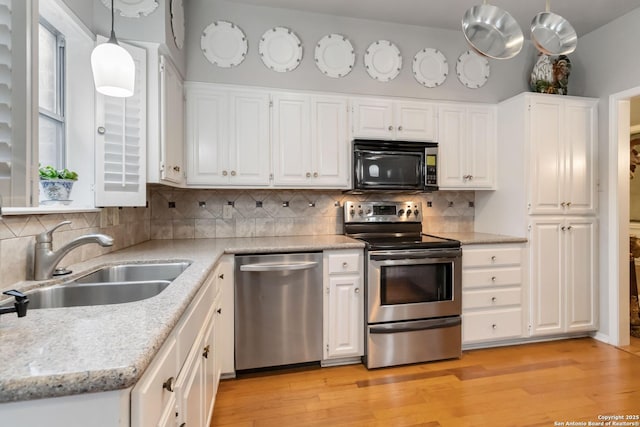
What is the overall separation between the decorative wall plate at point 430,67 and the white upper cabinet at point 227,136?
1.44 m

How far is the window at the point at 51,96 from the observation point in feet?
5.43

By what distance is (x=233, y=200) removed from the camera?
2.81 metres

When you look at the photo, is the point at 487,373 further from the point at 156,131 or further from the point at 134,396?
the point at 156,131

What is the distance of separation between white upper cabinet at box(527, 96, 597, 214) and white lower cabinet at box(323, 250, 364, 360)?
1601 millimetres

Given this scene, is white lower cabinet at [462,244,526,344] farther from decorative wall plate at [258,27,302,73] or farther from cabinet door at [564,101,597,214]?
decorative wall plate at [258,27,302,73]

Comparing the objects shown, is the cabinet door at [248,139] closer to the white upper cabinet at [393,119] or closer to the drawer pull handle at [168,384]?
the white upper cabinet at [393,119]

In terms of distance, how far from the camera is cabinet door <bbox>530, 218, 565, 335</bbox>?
107 inches

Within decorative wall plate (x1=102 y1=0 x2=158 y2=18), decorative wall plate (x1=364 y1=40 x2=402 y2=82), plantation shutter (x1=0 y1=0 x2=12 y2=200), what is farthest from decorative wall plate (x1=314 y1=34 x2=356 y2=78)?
plantation shutter (x1=0 y1=0 x2=12 y2=200)

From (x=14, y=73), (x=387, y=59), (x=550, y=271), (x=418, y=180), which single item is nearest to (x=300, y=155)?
(x=418, y=180)

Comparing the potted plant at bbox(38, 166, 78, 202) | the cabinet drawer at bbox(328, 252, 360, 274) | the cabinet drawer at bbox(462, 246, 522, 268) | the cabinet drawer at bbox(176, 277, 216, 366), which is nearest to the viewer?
the cabinet drawer at bbox(176, 277, 216, 366)

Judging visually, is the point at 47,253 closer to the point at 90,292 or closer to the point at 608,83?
the point at 90,292

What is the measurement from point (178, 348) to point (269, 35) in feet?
8.26

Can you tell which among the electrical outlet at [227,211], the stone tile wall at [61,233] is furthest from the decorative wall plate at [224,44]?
the stone tile wall at [61,233]

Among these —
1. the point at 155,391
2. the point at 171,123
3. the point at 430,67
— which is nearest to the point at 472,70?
the point at 430,67
